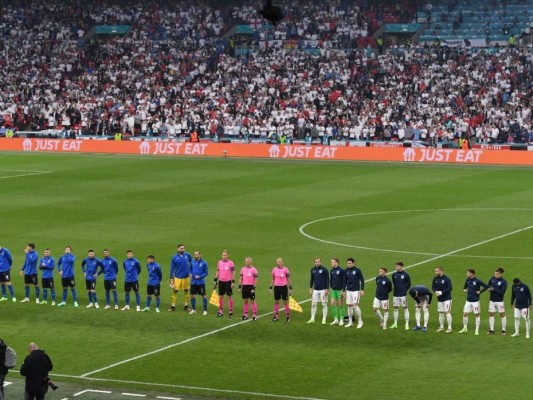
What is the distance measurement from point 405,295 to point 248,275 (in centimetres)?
394

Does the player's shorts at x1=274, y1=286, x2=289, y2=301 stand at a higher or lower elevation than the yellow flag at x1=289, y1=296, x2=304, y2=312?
higher

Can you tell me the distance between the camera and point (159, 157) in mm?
71688

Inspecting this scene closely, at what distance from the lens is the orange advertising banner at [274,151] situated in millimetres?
66438

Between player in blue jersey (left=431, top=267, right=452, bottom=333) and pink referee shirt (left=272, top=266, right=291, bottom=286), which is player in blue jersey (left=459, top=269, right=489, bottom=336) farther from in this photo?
pink referee shirt (left=272, top=266, right=291, bottom=286)

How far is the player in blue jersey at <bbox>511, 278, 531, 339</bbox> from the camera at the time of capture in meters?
27.5

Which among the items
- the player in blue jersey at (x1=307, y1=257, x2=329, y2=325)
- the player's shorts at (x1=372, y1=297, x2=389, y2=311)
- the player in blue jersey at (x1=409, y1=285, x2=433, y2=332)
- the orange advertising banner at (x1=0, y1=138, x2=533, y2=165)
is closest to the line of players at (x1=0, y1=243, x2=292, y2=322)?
the player in blue jersey at (x1=307, y1=257, x2=329, y2=325)

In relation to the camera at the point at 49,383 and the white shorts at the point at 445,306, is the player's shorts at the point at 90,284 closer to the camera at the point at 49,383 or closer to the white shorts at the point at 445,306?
the white shorts at the point at 445,306

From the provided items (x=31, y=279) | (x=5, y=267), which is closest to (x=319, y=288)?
(x=31, y=279)

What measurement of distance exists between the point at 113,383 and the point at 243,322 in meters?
6.04

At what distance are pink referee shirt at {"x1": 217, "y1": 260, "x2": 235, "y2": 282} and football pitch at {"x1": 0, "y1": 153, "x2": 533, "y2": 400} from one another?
109 cm

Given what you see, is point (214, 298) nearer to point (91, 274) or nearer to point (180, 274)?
point (180, 274)

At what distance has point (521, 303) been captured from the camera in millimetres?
27609

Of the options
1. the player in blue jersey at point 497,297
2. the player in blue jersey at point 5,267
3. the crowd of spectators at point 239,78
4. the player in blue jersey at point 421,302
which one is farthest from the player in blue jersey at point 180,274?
the crowd of spectators at point 239,78

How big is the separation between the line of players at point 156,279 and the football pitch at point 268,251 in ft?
1.63
